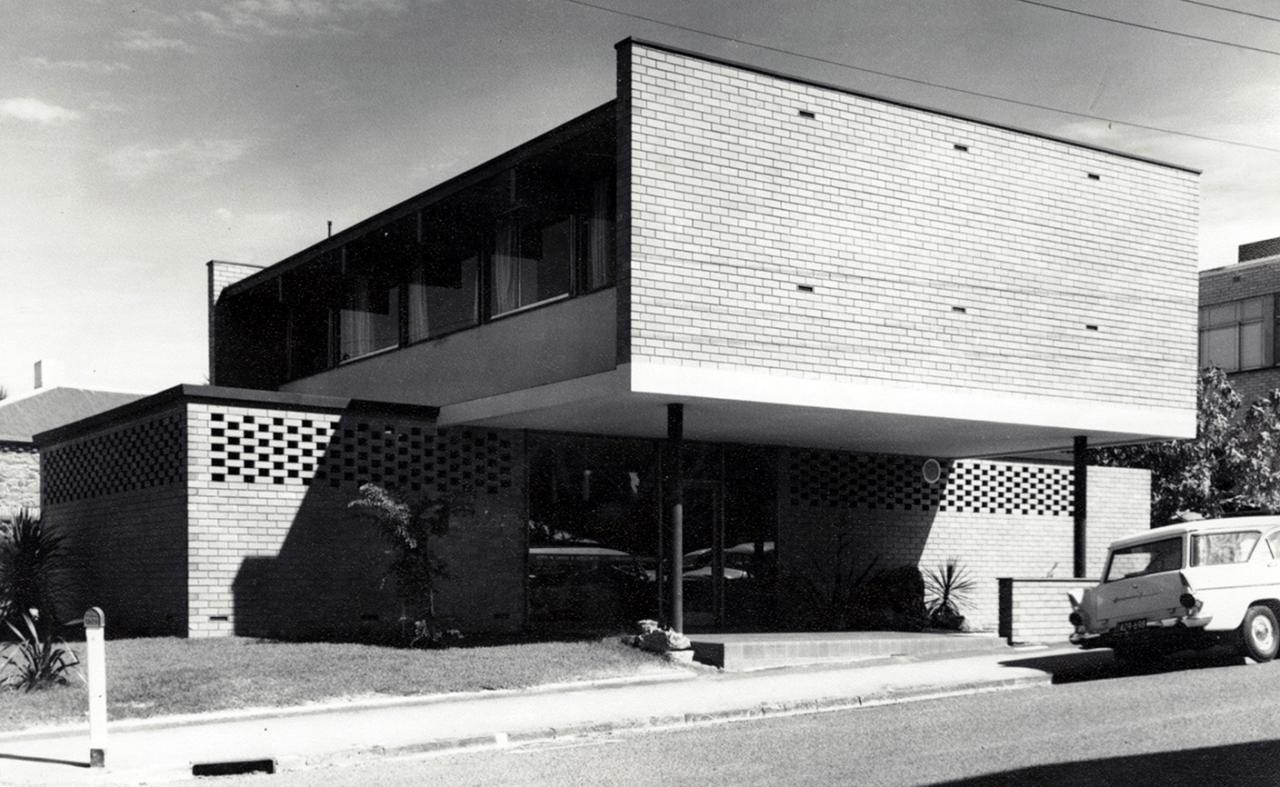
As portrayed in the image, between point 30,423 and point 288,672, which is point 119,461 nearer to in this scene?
point 288,672

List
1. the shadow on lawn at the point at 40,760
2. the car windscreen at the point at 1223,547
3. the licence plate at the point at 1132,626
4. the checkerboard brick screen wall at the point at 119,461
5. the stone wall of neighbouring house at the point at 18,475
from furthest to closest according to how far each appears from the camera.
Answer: the stone wall of neighbouring house at the point at 18,475, the checkerboard brick screen wall at the point at 119,461, the car windscreen at the point at 1223,547, the licence plate at the point at 1132,626, the shadow on lawn at the point at 40,760

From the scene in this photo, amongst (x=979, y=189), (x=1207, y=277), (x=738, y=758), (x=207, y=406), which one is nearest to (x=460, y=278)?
(x=207, y=406)

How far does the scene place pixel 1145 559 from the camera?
51.7 feet

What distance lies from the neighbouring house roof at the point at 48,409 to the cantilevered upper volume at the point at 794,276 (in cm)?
1564

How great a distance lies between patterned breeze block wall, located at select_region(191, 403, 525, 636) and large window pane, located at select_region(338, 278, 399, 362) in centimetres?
406

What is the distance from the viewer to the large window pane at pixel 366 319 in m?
22.3

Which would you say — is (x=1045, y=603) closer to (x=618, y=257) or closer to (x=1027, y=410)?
(x=1027, y=410)

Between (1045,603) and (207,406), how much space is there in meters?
11.2

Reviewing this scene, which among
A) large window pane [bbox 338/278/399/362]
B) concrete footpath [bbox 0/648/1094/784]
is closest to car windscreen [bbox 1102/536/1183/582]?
concrete footpath [bbox 0/648/1094/784]

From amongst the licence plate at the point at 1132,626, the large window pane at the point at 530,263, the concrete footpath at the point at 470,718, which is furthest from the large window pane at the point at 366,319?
the licence plate at the point at 1132,626

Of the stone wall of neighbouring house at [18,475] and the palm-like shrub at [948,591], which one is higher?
the stone wall of neighbouring house at [18,475]

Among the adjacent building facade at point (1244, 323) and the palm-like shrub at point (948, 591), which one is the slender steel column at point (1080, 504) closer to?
the palm-like shrub at point (948, 591)

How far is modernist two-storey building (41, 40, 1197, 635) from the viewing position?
1574cm

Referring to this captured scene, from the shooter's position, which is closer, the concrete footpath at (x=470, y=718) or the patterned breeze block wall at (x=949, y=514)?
the concrete footpath at (x=470, y=718)
